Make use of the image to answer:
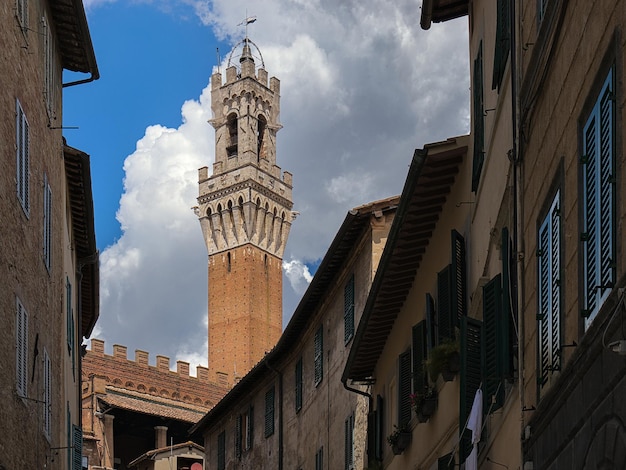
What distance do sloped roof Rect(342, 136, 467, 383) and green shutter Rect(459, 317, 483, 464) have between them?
8.87ft

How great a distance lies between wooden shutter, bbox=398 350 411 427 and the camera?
18.7 m

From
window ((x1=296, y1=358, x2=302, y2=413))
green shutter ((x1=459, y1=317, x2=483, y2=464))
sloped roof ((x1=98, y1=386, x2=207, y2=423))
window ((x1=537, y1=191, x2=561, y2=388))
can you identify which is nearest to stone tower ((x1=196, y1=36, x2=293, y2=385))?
sloped roof ((x1=98, y1=386, x2=207, y2=423))

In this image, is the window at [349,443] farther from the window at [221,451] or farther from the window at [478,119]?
the window at [221,451]

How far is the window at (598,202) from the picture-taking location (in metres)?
7.13

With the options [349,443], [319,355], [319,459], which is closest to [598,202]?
[349,443]

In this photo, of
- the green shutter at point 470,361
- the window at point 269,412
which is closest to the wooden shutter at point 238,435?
the window at point 269,412

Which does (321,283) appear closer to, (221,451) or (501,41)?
(221,451)

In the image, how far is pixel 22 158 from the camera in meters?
15.8

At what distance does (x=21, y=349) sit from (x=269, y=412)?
779 inches

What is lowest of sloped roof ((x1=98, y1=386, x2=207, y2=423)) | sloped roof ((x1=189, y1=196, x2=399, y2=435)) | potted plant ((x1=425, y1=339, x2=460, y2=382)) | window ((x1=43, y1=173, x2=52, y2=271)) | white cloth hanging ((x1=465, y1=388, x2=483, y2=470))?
white cloth hanging ((x1=465, y1=388, x2=483, y2=470))

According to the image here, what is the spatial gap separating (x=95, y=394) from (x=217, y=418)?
30150 mm

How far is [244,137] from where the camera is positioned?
9769 cm

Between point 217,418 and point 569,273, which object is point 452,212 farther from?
point 217,418

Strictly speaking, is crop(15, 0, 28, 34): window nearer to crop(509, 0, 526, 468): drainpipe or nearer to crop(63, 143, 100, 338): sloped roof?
crop(63, 143, 100, 338): sloped roof
